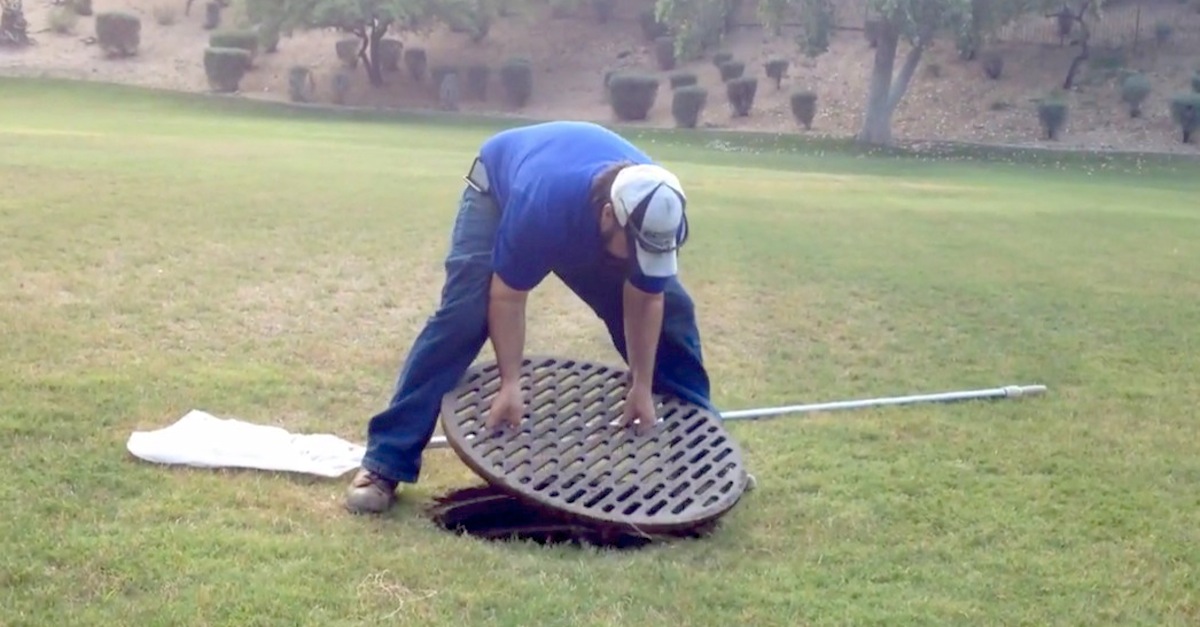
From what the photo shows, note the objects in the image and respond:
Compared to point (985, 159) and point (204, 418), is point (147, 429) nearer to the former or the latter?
point (204, 418)

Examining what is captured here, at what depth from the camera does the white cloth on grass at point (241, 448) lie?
16.7 ft

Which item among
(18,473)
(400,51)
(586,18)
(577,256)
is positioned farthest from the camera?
(586,18)

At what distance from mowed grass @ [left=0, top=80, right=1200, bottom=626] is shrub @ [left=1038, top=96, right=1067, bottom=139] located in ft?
60.4

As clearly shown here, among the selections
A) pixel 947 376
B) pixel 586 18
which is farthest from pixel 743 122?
pixel 947 376

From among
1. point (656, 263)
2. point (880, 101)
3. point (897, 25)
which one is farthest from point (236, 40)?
point (656, 263)

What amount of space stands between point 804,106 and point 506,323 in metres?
30.3

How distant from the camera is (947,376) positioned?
24.2 ft

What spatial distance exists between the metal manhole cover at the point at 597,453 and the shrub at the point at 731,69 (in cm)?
3287

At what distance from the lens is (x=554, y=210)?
4.38 metres

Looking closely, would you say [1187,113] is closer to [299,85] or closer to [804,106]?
[804,106]

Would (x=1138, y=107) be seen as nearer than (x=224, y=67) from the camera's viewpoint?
Yes

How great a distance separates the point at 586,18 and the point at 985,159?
61.6ft

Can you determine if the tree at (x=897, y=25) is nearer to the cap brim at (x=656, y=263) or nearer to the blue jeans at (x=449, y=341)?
the blue jeans at (x=449, y=341)

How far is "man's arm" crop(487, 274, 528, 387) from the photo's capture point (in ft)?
15.0
